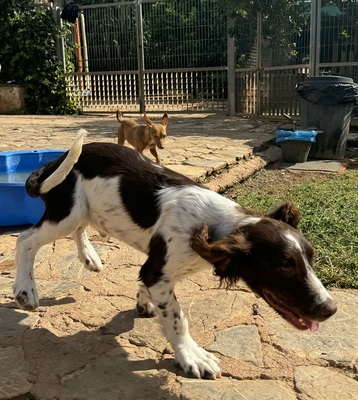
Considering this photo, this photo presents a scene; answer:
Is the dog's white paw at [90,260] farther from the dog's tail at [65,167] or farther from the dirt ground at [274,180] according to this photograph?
the dirt ground at [274,180]

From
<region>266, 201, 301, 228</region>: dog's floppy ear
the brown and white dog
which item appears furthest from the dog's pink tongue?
<region>266, 201, 301, 228</region>: dog's floppy ear

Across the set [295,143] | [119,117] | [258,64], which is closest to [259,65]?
[258,64]

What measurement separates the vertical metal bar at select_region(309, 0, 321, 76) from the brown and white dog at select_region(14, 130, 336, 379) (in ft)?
28.5

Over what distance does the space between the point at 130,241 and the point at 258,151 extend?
544 cm

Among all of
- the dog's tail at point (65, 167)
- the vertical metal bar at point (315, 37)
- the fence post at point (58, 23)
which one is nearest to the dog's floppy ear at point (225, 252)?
the dog's tail at point (65, 167)

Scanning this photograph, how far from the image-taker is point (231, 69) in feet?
42.2

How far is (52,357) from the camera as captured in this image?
8.66 ft

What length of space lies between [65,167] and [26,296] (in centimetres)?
78

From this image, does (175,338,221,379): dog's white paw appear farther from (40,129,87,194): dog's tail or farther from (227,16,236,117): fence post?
(227,16,236,117): fence post

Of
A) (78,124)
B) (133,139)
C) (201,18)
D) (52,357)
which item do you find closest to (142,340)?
(52,357)

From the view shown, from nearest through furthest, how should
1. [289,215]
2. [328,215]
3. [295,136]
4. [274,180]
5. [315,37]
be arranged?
[289,215], [328,215], [274,180], [295,136], [315,37]

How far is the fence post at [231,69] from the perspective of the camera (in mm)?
12460

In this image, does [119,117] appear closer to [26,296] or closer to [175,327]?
[26,296]

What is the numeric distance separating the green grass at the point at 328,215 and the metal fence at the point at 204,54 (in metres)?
4.94
